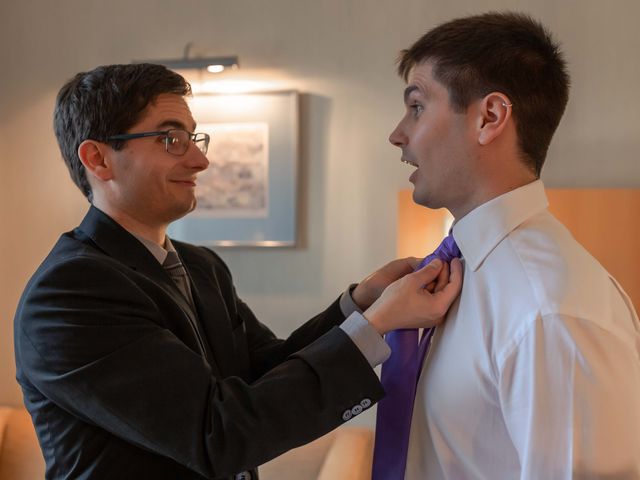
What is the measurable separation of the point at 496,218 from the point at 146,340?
68 centimetres

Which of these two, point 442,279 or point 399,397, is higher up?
point 442,279

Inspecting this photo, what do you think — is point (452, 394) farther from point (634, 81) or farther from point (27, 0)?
point (27, 0)

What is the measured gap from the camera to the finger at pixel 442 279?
4.41 feet

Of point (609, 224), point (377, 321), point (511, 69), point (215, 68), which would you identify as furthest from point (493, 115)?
point (215, 68)

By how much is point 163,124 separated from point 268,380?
678 millimetres

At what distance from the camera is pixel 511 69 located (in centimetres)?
127

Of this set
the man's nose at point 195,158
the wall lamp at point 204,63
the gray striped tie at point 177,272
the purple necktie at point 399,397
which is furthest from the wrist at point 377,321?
the wall lamp at point 204,63

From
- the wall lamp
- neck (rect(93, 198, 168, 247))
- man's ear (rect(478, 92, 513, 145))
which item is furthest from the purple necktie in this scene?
the wall lamp

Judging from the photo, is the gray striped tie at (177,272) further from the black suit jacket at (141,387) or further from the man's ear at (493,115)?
the man's ear at (493,115)

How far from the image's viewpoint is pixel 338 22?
10.6 feet

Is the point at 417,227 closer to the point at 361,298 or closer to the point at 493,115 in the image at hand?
the point at 361,298

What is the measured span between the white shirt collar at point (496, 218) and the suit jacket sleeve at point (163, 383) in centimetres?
28

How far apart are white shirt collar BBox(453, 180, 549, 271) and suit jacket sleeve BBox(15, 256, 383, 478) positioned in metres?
0.28

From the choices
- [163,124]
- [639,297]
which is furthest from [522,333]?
[639,297]
